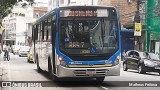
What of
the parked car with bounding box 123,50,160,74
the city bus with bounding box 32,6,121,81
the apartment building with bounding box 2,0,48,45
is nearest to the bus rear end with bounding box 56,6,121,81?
the city bus with bounding box 32,6,121,81

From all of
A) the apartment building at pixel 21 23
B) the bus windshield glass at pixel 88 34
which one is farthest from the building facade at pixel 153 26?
the apartment building at pixel 21 23

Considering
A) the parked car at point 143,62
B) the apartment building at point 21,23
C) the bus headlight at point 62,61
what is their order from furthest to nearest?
the apartment building at point 21,23 → the parked car at point 143,62 → the bus headlight at point 62,61

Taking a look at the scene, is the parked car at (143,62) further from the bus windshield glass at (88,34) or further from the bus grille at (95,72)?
the bus grille at (95,72)

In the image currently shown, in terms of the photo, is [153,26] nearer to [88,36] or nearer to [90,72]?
[88,36]

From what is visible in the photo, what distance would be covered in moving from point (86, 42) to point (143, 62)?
11.3 m

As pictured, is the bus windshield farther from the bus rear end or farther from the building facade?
the building facade

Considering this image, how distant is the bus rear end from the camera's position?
14.7 m

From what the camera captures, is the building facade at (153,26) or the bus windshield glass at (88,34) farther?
the building facade at (153,26)

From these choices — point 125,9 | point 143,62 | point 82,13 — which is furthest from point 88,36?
point 125,9

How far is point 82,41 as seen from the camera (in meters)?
14.9

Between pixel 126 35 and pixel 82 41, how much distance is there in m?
33.4

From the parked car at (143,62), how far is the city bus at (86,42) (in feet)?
34.2

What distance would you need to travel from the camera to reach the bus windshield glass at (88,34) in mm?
14836

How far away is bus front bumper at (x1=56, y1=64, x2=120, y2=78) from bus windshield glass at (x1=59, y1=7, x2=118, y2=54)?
2.10 ft
